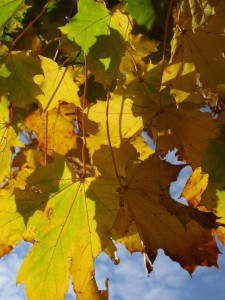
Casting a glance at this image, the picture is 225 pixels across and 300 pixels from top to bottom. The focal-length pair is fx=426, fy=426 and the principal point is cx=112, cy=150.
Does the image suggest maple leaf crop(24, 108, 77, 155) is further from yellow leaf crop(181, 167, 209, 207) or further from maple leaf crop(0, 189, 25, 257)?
yellow leaf crop(181, 167, 209, 207)

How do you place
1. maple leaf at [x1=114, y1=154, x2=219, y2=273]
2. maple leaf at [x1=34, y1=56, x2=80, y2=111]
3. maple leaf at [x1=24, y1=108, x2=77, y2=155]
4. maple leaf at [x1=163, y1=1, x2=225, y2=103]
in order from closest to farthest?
maple leaf at [x1=114, y1=154, x2=219, y2=273] → maple leaf at [x1=163, y1=1, x2=225, y2=103] → maple leaf at [x1=34, y1=56, x2=80, y2=111] → maple leaf at [x1=24, y1=108, x2=77, y2=155]

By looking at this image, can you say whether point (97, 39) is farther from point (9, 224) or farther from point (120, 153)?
point (9, 224)

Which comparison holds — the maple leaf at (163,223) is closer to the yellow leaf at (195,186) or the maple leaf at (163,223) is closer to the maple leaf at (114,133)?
the maple leaf at (114,133)

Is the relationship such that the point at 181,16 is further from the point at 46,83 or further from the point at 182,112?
the point at 46,83

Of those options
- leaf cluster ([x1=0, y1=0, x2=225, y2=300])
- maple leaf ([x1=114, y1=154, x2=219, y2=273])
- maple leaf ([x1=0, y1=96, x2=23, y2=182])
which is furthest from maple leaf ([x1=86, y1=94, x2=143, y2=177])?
maple leaf ([x1=0, y1=96, x2=23, y2=182])

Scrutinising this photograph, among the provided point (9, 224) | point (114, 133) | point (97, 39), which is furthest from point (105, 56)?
point (9, 224)

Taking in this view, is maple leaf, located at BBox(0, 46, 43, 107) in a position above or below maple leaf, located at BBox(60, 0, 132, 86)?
below

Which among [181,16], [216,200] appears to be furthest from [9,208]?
[181,16]

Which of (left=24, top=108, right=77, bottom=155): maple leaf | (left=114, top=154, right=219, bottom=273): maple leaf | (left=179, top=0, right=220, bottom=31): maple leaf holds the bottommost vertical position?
(left=24, top=108, right=77, bottom=155): maple leaf
